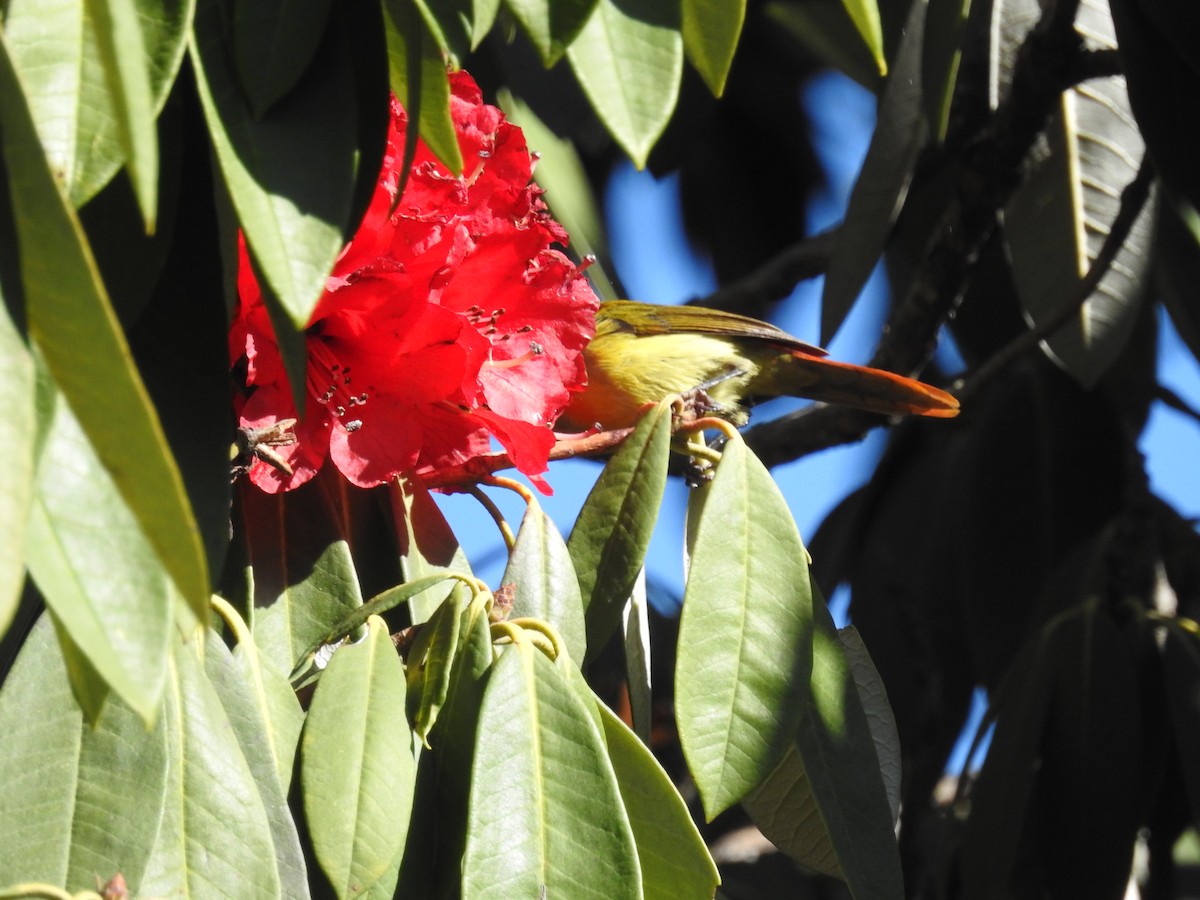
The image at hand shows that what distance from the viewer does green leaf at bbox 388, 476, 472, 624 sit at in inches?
71.7

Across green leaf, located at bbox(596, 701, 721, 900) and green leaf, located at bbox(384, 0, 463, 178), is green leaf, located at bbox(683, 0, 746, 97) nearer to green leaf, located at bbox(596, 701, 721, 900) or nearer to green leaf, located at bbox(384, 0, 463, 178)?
green leaf, located at bbox(384, 0, 463, 178)

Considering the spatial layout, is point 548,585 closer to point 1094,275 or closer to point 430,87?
point 430,87

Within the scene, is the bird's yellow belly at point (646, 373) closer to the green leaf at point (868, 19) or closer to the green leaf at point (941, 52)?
the green leaf at point (941, 52)

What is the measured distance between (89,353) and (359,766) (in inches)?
24.6

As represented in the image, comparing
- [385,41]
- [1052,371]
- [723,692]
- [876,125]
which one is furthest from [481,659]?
[1052,371]

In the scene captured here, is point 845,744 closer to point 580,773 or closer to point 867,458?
point 580,773

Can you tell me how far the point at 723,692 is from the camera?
4.86 feet

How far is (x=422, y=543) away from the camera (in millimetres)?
1883

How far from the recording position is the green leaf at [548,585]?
1.60m

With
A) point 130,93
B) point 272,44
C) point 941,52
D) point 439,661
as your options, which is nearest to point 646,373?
point 941,52

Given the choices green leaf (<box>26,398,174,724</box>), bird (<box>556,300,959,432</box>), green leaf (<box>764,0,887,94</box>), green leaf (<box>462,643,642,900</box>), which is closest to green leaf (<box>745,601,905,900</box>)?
green leaf (<box>462,643,642,900</box>)

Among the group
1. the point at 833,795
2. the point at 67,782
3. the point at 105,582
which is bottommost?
the point at 833,795

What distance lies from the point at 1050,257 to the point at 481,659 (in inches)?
100

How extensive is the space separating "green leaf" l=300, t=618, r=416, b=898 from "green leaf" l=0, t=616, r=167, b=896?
16cm
